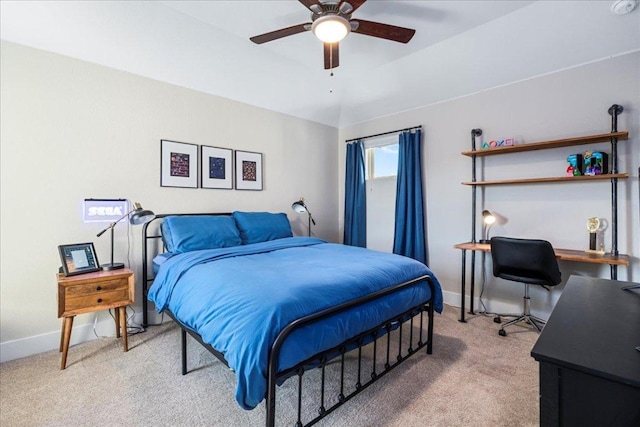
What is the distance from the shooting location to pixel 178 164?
3119 mm

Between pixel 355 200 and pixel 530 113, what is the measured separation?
2.36 metres

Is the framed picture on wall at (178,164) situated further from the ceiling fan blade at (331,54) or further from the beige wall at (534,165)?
the beige wall at (534,165)

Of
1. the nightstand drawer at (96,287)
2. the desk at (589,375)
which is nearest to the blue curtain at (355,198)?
the nightstand drawer at (96,287)

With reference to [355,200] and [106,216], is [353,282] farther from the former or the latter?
[355,200]

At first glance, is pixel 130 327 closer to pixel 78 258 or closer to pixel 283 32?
pixel 78 258

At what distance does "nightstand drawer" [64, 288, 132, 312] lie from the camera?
213 centimetres

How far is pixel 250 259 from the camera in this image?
7.55 feet

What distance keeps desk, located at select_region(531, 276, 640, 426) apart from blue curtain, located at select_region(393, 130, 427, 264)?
9.43 feet

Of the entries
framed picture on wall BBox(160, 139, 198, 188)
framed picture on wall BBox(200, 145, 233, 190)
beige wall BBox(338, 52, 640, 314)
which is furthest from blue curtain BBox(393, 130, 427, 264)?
framed picture on wall BBox(160, 139, 198, 188)

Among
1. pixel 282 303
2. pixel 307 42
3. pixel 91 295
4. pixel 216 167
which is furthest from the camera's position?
pixel 216 167

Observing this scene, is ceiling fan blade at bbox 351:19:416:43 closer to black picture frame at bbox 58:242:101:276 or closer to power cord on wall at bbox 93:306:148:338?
black picture frame at bbox 58:242:101:276

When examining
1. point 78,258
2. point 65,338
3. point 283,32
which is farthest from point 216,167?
point 65,338

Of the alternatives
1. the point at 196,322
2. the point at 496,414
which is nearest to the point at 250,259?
the point at 196,322

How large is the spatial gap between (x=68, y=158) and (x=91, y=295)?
122 cm
